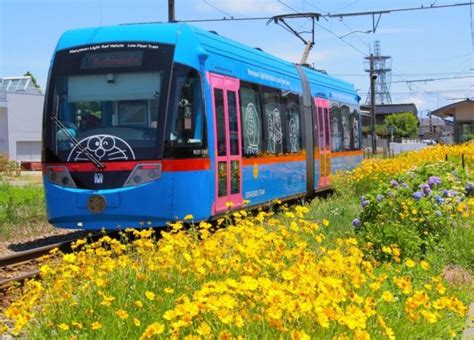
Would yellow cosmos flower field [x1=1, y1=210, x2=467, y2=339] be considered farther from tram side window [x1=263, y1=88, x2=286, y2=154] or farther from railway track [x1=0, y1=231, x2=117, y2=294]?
tram side window [x1=263, y1=88, x2=286, y2=154]

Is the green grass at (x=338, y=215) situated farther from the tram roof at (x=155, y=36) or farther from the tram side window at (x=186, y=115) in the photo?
the tram roof at (x=155, y=36)

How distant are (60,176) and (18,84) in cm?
5582

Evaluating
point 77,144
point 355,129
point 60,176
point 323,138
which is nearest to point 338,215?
point 77,144

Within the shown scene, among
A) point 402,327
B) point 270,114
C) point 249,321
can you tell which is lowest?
point 402,327

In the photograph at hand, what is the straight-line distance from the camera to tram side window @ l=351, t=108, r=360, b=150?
21.8 metres

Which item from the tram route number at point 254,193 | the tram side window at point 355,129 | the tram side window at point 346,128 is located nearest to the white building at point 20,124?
the tram side window at point 355,129

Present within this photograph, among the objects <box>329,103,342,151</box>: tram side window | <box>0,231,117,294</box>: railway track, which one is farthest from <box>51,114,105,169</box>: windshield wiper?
<box>329,103,342,151</box>: tram side window

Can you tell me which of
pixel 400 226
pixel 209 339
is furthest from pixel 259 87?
pixel 209 339

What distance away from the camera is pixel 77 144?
10047 millimetres

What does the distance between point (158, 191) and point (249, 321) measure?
606 centimetres

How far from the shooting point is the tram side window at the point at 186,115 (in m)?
9.72

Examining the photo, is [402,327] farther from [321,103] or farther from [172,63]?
[321,103]

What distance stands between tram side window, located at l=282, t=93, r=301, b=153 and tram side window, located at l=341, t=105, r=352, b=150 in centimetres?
500

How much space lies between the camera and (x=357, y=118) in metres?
22.6
